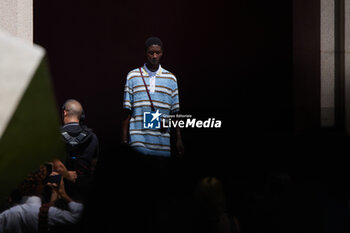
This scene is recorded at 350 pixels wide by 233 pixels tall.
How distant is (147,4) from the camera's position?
7254mm

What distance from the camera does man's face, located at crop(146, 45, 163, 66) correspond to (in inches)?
222

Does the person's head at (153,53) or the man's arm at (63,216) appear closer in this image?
the man's arm at (63,216)

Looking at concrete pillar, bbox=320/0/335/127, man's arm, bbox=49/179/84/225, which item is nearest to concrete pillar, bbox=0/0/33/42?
man's arm, bbox=49/179/84/225

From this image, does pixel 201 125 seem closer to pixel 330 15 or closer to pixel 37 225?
pixel 330 15

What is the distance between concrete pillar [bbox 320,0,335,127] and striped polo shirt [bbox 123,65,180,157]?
2.64 metres

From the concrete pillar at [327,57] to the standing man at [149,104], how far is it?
262 centimetres

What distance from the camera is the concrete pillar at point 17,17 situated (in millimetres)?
6508

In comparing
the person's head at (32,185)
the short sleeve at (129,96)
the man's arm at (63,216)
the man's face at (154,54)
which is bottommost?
the man's arm at (63,216)

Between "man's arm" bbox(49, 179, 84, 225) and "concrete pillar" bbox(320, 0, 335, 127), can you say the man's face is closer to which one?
"man's arm" bbox(49, 179, 84, 225)

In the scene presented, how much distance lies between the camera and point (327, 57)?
23.3 feet

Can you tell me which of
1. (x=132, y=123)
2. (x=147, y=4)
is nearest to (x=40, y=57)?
A: (x=132, y=123)

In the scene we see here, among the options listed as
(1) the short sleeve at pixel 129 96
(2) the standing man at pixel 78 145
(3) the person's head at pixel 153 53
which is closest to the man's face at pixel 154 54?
(3) the person's head at pixel 153 53

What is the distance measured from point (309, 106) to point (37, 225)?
4820 mm

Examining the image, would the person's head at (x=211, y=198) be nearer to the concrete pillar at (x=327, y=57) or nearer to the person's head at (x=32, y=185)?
the person's head at (x=32, y=185)
